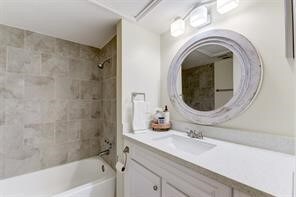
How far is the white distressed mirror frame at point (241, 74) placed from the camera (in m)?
0.98

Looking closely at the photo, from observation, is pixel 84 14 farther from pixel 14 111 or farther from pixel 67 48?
pixel 14 111

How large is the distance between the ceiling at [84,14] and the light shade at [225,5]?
222mm

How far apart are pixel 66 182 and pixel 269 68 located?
2408 millimetres

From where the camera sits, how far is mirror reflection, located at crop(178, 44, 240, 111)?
1.12m

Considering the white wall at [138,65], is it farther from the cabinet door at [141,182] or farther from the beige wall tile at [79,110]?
the beige wall tile at [79,110]

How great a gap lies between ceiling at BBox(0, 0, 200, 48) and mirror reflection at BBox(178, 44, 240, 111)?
1.47 feet

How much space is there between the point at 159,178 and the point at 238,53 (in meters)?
1.03

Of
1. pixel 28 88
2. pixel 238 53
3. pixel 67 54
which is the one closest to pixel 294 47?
pixel 238 53

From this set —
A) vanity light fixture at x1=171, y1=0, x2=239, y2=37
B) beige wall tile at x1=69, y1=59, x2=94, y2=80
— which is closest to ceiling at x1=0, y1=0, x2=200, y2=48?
vanity light fixture at x1=171, y1=0, x2=239, y2=37

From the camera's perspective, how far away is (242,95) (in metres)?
1.03

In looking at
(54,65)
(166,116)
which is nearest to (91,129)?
(54,65)

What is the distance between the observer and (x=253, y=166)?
0.68 meters

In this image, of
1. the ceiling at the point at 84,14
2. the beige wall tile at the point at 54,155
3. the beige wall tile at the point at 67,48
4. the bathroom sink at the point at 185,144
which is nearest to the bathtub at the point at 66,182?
the beige wall tile at the point at 54,155

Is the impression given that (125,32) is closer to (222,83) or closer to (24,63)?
(222,83)
